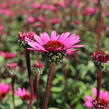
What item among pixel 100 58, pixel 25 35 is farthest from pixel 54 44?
pixel 100 58

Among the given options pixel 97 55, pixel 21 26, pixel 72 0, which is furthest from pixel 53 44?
pixel 72 0

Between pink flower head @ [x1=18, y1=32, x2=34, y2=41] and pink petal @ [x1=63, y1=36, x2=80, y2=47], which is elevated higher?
pink flower head @ [x1=18, y1=32, x2=34, y2=41]

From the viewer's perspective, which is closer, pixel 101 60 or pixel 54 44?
pixel 54 44

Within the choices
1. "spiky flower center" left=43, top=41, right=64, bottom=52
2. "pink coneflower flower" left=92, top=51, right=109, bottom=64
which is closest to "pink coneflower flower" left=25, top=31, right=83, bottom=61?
"spiky flower center" left=43, top=41, right=64, bottom=52

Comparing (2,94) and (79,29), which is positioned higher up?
(79,29)

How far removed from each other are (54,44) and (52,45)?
0.05 feet

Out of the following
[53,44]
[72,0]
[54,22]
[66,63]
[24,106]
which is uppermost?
[72,0]

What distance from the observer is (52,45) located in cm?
93

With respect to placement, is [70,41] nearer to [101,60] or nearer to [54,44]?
[54,44]

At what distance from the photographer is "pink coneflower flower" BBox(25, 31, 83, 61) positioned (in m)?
0.88

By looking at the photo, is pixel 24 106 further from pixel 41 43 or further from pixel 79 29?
pixel 79 29

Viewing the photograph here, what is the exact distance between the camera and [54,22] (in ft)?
9.58

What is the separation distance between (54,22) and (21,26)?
3.49ft

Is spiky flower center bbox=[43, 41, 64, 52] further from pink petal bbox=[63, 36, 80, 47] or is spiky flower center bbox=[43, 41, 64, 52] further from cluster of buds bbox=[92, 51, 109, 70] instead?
cluster of buds bbox=[92, 51, 109, 70]
